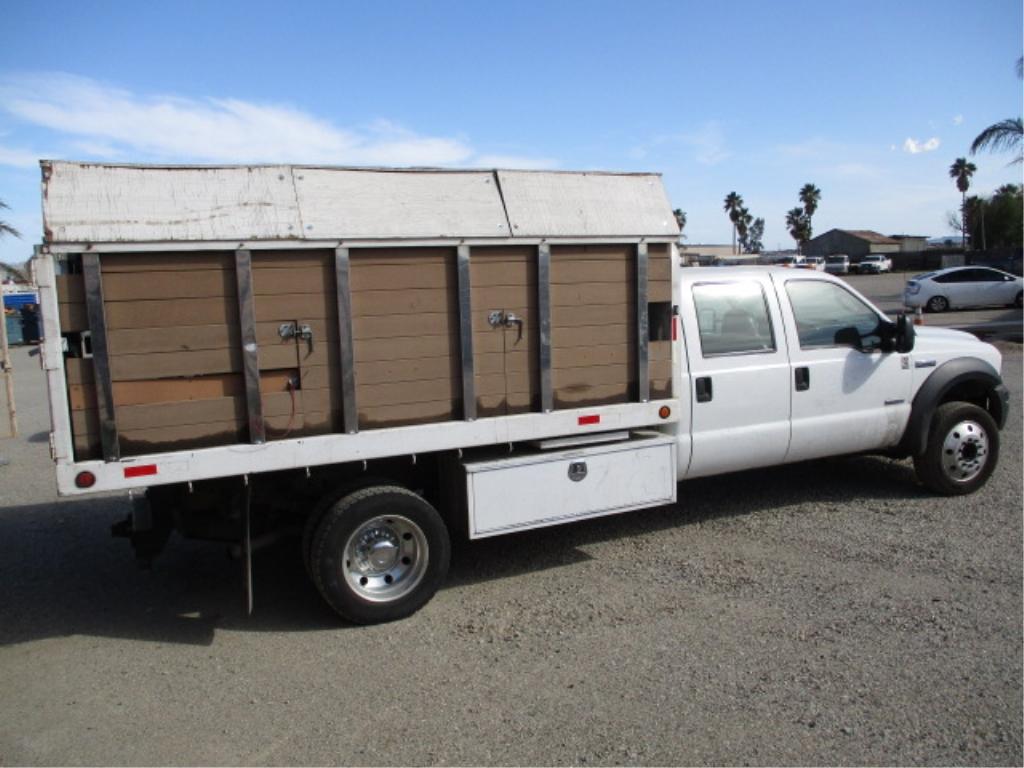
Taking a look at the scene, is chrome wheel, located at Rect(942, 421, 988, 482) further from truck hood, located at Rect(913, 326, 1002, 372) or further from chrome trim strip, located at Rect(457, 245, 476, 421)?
chrome trim strip, located at Rect(457, 245, 476, 421)

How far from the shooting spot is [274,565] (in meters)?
5.84

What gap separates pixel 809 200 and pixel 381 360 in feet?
345

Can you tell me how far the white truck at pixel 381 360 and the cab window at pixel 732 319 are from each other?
0.02 meters

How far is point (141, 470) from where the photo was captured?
423 cm

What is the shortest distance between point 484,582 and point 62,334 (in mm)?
2830

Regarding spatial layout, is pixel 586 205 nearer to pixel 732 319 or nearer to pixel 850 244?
pixel 732 319

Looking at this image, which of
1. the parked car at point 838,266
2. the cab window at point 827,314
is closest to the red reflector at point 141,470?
the cab window at point 827,314

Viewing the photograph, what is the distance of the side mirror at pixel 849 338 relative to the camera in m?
6.43

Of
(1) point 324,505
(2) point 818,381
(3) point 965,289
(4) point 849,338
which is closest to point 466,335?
(1) point 324,505

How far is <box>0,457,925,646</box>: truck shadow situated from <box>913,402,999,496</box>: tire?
0.89ft

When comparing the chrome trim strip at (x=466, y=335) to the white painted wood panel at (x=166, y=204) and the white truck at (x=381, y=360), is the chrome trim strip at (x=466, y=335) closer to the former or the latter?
the white truck at (x=381, y=360)

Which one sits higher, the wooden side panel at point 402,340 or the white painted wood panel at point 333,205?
the white painted wood panel at point 333,205

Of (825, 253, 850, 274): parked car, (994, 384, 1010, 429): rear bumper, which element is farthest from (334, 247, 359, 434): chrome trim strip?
(825, 253, 850, 274): parked car

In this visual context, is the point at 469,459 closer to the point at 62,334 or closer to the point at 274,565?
the point at 274,565
